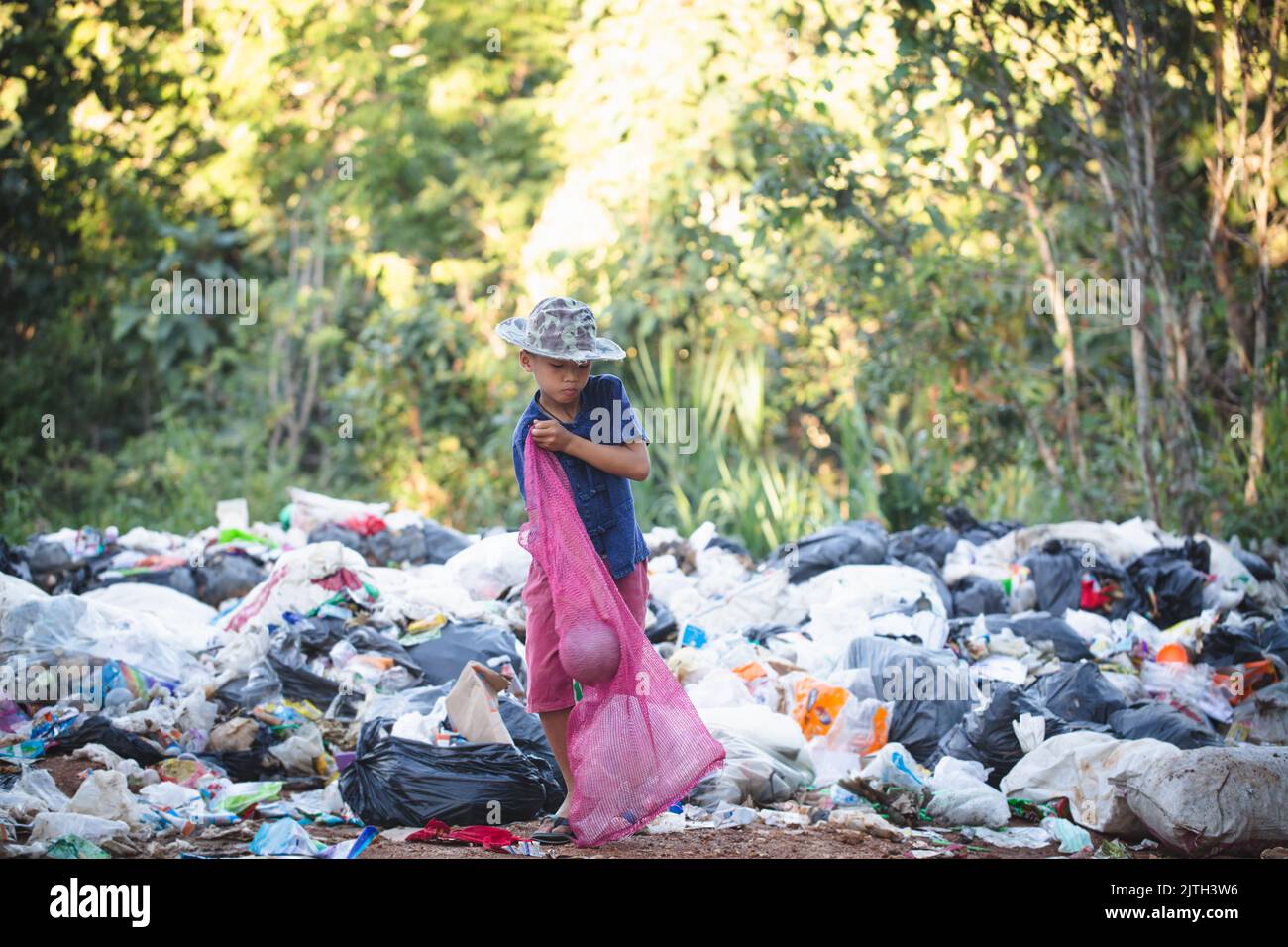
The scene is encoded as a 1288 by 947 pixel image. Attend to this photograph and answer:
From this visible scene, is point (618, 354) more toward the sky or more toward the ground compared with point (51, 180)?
more toward the ground

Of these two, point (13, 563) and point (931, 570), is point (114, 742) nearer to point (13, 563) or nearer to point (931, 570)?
point (13, 563)

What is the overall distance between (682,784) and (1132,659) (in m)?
2.58

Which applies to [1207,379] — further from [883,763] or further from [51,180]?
[51,180]

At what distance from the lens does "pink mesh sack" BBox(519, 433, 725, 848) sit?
337 cm

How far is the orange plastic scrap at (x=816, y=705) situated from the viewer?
15.0 feet

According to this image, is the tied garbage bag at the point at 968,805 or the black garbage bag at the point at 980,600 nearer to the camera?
the tied garbage bag at the point at 968,805

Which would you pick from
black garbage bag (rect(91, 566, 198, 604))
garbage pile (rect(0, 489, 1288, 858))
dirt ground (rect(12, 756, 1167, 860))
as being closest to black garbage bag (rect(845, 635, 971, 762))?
garbage pile (rect(0, 489, 1288, 858))

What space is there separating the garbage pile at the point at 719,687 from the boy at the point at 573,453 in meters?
0.42

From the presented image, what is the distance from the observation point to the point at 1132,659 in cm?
523

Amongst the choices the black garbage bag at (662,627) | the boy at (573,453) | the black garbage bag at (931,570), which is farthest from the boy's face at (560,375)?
the black garbage bag at (931,570)

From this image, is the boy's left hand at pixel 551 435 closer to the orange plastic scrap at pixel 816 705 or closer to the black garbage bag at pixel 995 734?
the orange plastic scrap at pixel 816 705

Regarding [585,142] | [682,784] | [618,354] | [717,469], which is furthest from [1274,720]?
[585,142]

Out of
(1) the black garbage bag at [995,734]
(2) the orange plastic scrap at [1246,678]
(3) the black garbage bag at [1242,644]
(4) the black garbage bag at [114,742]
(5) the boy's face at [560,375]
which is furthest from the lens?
(3) the black garbage bag at [1242,644]

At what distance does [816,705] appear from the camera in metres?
4.61
